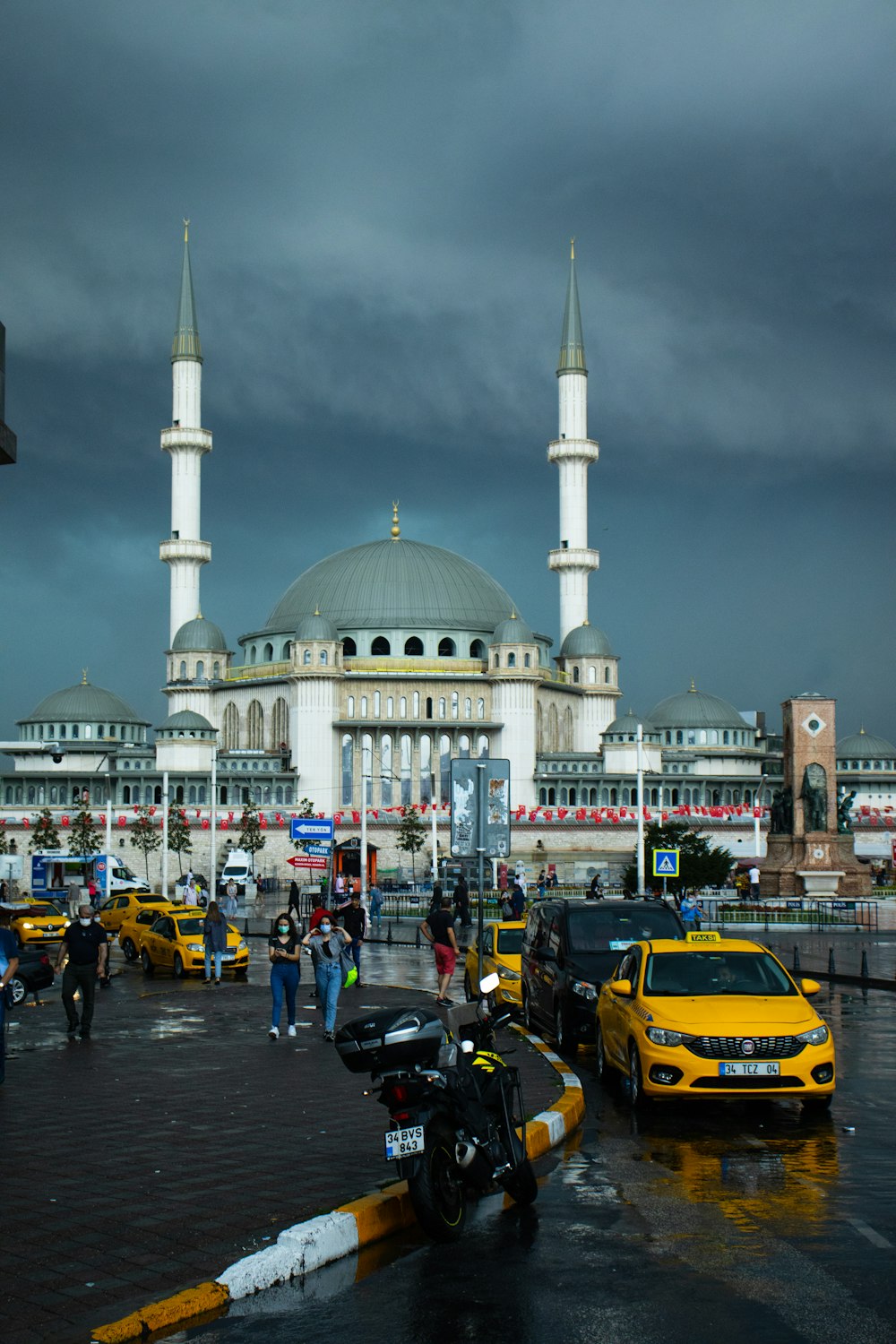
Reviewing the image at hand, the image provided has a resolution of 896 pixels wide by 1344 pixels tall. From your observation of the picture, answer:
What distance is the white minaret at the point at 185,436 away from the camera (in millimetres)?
97812

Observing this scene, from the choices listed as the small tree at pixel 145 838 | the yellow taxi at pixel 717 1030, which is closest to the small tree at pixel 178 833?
the small tree at pixel 145 838

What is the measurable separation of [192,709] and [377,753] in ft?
46.2

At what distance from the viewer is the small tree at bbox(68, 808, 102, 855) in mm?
82188

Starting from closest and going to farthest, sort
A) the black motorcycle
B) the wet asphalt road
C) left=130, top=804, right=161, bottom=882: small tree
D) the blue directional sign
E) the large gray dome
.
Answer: the wet asphalt road → the black motorcycle → the blue directional sign → left=130, top=804, right=161, bottom=882: small tree → the large gray dome

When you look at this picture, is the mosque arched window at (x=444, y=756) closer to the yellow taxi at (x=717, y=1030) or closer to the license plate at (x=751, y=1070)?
the yellow taxi at (x=717, y=1030)

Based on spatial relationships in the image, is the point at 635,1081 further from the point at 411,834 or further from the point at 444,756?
the point at 444,756

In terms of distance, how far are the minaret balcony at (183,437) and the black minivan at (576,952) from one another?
3230 inches

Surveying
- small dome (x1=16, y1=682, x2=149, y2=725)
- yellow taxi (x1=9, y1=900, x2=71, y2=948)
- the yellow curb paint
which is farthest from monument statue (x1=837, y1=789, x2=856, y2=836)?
small dome (x1=16, y1=682, x2=149, y2=725)

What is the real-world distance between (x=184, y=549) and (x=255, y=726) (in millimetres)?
13789

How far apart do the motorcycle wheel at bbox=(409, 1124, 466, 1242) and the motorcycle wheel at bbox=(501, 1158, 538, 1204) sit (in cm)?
37

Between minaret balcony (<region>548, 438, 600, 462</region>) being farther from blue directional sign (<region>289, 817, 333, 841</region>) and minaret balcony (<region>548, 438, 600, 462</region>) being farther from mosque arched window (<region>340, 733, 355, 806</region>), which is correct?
blue directional sign (<region>289, 817, 333, 841</region>)

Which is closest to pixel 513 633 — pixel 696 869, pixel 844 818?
pixel 696 869

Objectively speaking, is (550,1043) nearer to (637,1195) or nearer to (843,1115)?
(843,1115)

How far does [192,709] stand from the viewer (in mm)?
105875
